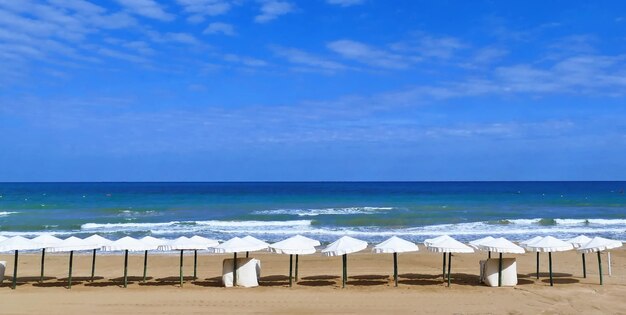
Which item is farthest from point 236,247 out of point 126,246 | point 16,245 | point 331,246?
point 16,245

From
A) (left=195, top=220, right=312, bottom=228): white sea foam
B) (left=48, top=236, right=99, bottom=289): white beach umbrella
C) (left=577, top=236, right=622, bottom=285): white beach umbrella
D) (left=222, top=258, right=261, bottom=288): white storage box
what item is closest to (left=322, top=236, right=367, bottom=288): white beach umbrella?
(left=222, top=258, right=261, bottom=288): white storage box

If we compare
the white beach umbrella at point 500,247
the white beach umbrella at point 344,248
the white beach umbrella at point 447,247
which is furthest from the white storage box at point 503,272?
the white beach umbrella at point 344,248

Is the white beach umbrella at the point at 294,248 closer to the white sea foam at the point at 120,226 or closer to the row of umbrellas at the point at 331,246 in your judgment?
the row of umbrellas at the point at 331,246

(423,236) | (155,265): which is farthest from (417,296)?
(423,236)

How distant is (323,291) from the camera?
14336 millimetres

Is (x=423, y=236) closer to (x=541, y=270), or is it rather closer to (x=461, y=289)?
(x=541, y=270)

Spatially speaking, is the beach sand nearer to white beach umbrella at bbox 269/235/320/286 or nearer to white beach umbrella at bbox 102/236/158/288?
white beach umbrella at bbox 102/236/158/288

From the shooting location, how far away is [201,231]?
30.7m

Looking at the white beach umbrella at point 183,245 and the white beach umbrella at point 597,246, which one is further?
the white beach umbrella at point 183,245

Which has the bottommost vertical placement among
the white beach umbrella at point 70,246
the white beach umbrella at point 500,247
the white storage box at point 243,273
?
the white storage box at point 243,273

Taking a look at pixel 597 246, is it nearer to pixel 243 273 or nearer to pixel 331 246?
pixel 331 246

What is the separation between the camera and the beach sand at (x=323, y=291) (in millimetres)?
12430

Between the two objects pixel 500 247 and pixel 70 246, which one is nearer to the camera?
pixel 500 247

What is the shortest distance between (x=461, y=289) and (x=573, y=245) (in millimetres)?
3050
